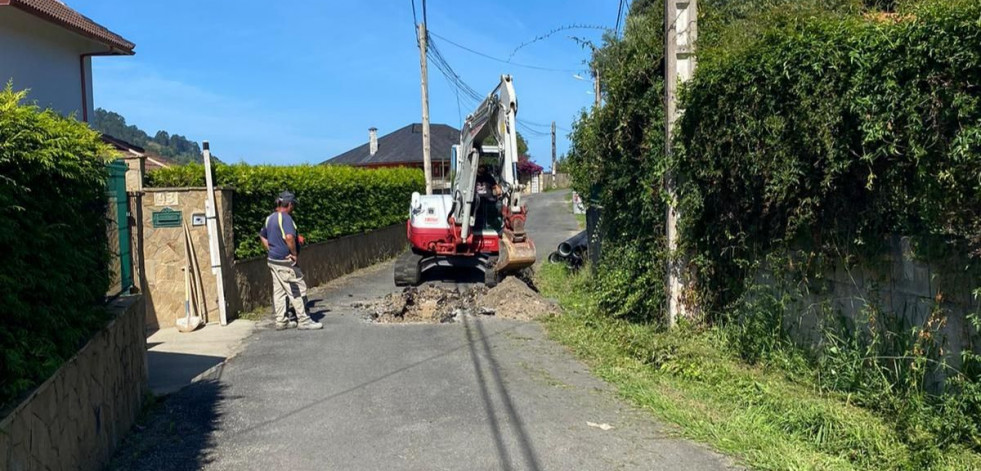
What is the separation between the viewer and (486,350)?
8898 millimetres

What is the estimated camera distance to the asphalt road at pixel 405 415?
5238mm

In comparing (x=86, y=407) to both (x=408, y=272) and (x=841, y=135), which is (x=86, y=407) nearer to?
(x=841, y=135)

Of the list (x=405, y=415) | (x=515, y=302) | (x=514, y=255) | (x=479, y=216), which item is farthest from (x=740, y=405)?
(x=479, y=216)

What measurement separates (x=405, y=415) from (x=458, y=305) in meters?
5.79

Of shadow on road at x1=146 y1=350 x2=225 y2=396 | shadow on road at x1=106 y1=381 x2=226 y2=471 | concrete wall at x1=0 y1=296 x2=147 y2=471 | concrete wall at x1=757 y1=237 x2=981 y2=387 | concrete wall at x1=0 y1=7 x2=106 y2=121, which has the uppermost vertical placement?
Result: concrete wall at x1=0 y1=7 x2=106 y2=121

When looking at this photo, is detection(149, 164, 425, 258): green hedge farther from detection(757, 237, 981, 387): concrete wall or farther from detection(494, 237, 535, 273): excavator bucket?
detection(757, 237, 981, 387): concrete wall

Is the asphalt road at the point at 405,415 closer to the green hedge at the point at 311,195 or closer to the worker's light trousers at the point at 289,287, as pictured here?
the worker's light trousers at the point at 289,287

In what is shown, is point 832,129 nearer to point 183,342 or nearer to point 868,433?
point 868,433

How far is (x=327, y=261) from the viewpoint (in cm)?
1620

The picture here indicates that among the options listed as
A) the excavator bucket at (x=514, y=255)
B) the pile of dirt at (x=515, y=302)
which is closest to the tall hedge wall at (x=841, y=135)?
the pile of dirt at (x=515, y=302)

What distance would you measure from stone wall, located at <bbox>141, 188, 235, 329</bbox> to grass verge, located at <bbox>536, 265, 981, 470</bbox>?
5.34m

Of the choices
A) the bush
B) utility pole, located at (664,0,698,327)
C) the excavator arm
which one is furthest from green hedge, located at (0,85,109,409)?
the excavator arm

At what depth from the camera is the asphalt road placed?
5238 millimetres

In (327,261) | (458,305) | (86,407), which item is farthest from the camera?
(327,261)
